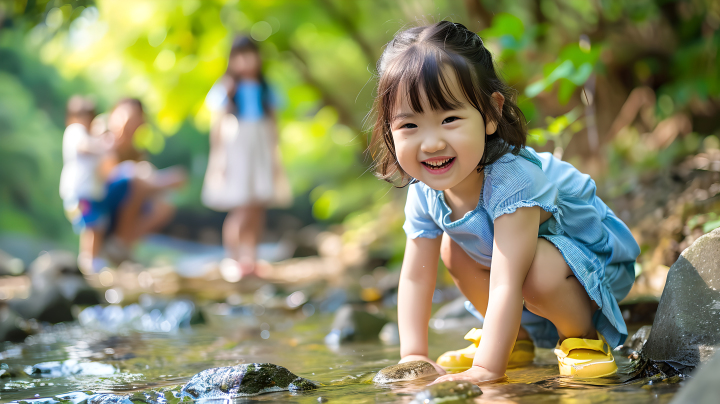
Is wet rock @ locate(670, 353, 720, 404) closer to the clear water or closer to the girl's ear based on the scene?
the clear water

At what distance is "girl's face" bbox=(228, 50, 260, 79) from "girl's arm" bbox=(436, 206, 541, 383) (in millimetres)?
4397

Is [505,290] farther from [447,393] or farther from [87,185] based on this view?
[87,185]

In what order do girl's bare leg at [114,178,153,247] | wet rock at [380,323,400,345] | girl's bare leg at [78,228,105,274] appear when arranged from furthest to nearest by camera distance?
girl's bare leg at [114,178,153,247], girl's bare leg at [78,228,105,274], wet rock at [380,323,400,345]

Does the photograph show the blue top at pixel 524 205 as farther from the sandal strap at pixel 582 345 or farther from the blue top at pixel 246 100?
the blue top at pixel 246 100

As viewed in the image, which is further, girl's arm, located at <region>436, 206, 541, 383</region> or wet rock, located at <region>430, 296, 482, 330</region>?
wet rock, located at <region>430, 296, 482, 330</region>

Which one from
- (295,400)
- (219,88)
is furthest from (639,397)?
(219,88)

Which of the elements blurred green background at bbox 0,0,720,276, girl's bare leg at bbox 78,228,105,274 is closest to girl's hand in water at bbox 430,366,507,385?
blurred green background at bbox 0,0,720,276

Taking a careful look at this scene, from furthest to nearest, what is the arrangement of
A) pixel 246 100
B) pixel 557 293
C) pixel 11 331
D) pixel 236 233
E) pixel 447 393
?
pixel 236 233 → pixel 246 100 → pixel 11 331 → pixel 557 293 → pixel 447 393

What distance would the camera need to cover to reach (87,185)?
623 cm

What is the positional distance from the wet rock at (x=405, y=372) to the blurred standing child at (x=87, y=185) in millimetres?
5132

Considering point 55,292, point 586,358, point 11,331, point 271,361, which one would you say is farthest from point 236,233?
point 586,358

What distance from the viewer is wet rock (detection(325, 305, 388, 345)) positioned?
8.43 feet

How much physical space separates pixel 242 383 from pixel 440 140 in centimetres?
75

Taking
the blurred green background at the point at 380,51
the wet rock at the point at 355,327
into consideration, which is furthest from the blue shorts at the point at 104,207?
the wet rock at the point at 355,327
